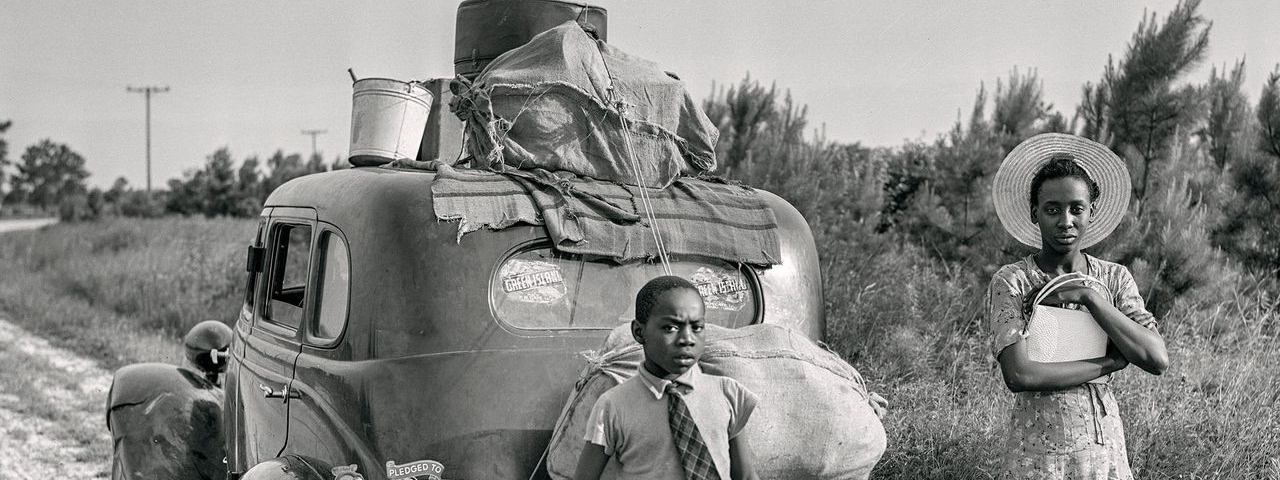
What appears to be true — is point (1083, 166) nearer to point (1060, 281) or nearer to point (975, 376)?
point (1060, 281)

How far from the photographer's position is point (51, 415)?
8250 mm

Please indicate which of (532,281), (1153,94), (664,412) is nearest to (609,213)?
(532,281)

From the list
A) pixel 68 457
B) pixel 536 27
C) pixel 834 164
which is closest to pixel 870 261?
pixel 834 164

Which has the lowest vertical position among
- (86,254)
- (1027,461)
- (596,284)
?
(86,254)

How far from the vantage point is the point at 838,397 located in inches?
105

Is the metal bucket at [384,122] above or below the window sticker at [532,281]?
above

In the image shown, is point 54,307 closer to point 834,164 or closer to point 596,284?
point 834,164

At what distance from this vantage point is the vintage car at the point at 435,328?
2.91 metres

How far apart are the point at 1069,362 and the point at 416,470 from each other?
185 cm

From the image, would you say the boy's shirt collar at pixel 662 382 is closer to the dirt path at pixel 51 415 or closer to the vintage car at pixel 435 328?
the vintage car at pixel 435 328

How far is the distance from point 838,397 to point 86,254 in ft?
77.6

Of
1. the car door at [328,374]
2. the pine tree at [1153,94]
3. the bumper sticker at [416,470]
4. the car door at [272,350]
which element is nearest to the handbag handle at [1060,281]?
the bumper sticker at [416,470]

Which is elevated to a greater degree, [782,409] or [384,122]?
[384,122]

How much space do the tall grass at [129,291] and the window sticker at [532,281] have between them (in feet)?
27.4
